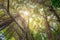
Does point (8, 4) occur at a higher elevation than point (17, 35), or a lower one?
higher

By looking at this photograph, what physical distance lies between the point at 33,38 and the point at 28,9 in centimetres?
33

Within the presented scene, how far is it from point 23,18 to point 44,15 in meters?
0.24

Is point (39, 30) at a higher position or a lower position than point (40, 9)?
lower

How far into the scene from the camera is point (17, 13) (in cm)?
186

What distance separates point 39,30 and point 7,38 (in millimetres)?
362

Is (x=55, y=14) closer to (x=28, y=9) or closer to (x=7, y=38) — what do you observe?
(x=28, y=9)

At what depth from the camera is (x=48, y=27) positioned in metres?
1.88

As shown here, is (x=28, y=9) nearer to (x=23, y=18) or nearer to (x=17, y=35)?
(x=23, y=18)

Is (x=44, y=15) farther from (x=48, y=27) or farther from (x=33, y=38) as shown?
(x=33, y=38)

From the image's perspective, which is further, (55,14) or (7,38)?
(55,14)

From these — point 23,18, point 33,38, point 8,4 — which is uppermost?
point 8,4

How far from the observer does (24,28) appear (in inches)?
72.5

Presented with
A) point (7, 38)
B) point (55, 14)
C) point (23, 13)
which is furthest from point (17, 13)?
point (55, 14)

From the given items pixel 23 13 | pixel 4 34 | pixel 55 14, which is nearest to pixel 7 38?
pixel 4 34
